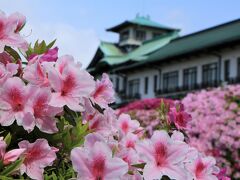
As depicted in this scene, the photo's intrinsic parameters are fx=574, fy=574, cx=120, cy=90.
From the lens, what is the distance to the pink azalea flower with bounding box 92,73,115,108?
2.06m

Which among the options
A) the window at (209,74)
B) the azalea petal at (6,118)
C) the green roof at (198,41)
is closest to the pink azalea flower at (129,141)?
the azalea petal at (6,118)

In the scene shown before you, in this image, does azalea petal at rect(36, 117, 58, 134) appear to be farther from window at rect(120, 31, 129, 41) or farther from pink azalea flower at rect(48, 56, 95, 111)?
window at rect(120, 31, 129, 41)

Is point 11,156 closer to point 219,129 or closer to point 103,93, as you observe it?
point 103,93

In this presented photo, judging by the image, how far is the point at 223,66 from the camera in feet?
105

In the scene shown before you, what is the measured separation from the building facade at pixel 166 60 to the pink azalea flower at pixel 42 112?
92.7 feet

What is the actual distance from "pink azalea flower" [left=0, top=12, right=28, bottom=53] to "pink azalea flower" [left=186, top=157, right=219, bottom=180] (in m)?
0.77

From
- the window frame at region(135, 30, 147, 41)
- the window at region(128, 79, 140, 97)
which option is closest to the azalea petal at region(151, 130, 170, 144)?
the window at region(128, 79, 140, 97)

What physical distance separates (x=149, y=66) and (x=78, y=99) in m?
37.1

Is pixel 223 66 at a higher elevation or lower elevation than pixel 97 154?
higher

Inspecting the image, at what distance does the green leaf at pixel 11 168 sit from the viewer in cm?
164

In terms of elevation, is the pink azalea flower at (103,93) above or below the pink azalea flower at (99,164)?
above

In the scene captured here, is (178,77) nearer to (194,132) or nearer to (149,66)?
(149,66)

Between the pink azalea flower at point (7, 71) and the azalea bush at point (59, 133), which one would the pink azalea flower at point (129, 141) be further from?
the pink azalea flower at point (7, 71)

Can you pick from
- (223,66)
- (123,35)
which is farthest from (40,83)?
(123,35)
